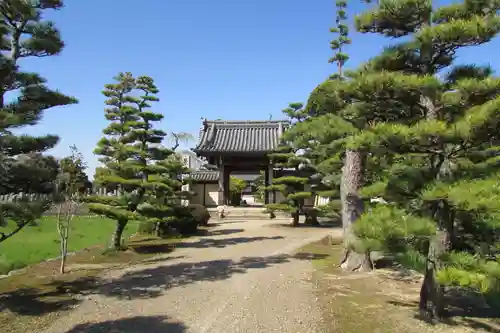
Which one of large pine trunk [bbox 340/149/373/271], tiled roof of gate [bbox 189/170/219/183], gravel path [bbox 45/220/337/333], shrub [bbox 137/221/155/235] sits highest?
tiled roof of gate [bbox 189/170/219/183]

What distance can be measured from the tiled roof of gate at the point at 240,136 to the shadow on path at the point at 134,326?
1704cm

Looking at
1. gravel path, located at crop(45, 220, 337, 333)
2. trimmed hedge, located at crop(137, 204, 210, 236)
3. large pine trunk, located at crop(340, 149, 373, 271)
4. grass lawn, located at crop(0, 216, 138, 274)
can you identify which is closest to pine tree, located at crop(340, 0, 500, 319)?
gravel path, located at crop(45, 220, 337, 333)

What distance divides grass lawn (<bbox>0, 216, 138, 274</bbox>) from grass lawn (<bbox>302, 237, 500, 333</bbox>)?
4724 mm

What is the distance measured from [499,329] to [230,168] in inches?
811

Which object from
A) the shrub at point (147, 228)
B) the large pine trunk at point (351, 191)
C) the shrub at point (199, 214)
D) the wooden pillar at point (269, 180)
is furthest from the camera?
the wooden pillar at point (269, 180)

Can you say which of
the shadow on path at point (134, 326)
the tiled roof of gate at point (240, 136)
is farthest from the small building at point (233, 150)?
the shadow on path at point (134, 326)

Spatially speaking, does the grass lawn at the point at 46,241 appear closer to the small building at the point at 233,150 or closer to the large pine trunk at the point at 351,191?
the large pine trunk at the point at 351,191

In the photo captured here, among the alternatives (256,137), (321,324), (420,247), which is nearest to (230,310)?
(321,324)

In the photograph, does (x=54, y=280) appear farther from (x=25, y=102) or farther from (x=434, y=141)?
(x=434, y=141)

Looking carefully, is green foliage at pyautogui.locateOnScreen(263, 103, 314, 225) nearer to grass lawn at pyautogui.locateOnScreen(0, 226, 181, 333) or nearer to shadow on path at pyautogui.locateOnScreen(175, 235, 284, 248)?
shadow on path at pyautogui.locateOnScreen(175, 235, 284, 248)

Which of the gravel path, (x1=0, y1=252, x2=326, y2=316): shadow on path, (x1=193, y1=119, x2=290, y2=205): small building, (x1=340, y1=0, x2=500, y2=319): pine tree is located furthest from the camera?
(x1=193, y1=119, x2=290, y2=205): small building

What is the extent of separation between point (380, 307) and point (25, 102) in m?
6.04

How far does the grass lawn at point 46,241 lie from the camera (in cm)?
924

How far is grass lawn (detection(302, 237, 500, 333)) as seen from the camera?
15.9ft
